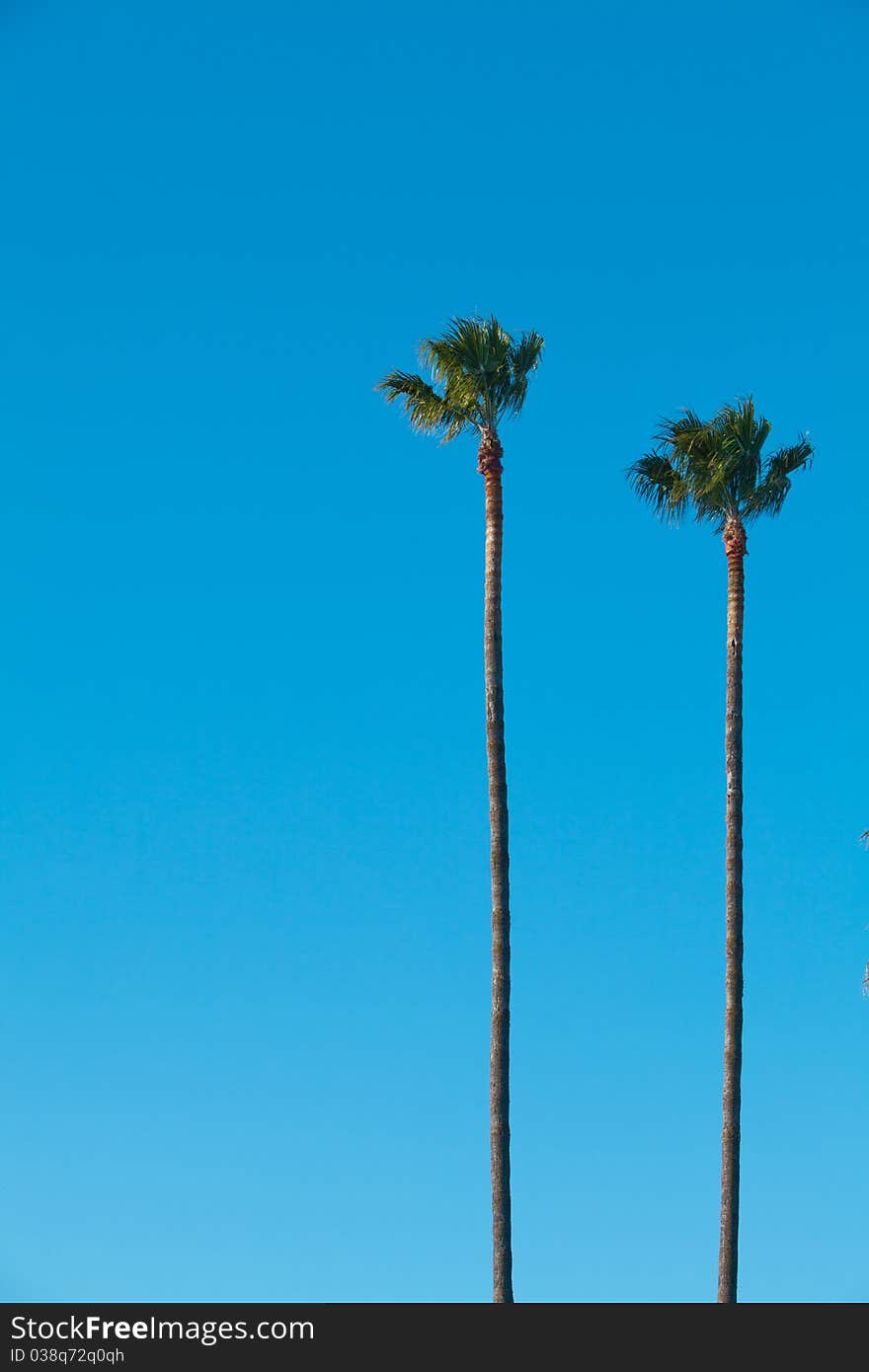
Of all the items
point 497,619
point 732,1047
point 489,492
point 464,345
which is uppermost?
point 464,345

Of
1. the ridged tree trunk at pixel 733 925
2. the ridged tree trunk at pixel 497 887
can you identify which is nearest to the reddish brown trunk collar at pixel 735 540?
the ridged tree trunk at pixel 733 925

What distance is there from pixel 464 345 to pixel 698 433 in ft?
19.1

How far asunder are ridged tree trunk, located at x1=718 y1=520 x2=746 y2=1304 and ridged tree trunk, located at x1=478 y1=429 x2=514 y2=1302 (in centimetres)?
496

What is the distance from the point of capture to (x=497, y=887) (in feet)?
121

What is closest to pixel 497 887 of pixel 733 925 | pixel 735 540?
pixel 733 925

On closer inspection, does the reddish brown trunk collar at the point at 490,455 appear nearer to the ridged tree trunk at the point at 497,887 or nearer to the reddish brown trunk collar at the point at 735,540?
the ridged tree trunk at the point at 497,887

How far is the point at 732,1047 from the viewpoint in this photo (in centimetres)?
3878

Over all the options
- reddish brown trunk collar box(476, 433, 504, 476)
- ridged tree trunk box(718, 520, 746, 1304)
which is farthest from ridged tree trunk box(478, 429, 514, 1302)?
ridged tree trunk box(718, 520, 746, 1304)

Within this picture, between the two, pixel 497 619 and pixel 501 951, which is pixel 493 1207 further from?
pixel 497 619

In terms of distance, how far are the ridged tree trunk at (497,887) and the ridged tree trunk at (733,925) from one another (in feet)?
16.3

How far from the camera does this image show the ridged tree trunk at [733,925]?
3747 cm

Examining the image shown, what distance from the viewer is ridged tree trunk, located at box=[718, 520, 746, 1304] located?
37.5 m
